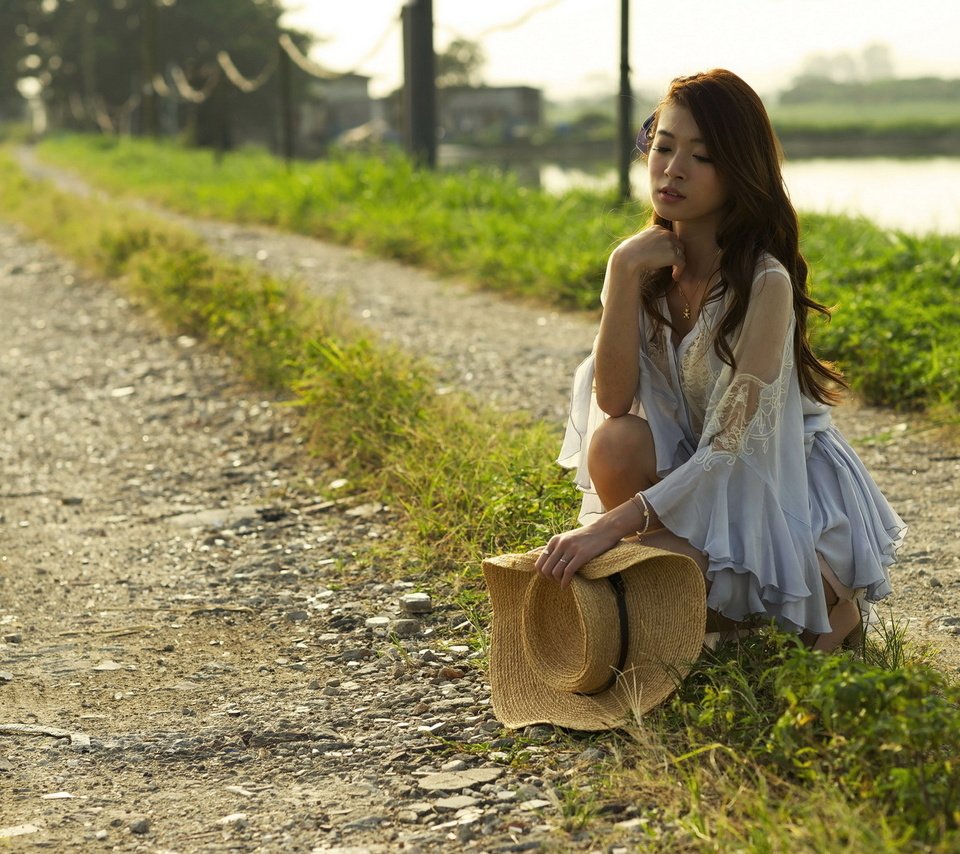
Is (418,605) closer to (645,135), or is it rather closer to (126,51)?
(645,135)

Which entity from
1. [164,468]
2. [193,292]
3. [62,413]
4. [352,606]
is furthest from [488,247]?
[352,606]

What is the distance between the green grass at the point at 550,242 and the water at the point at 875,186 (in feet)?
1.11

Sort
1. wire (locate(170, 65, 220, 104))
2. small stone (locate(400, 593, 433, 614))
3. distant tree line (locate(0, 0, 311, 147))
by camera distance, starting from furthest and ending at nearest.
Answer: distant tree line (locate(0, 0, 311, 147)) < wire (locate(170, 65, 220, 104)) < small stone (locate(400, 593, 433, 614))

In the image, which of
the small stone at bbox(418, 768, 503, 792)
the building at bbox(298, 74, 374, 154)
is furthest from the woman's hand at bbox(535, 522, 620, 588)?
the building at bbox(298, 74, 374, 154)

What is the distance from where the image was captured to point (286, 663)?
322 cm

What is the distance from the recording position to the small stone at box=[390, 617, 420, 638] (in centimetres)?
330

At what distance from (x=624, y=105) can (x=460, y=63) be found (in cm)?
796

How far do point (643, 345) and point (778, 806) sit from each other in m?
1.04

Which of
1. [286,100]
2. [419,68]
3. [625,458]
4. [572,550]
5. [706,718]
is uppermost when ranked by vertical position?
[419,68]

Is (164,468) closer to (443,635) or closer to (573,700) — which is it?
(443,635)

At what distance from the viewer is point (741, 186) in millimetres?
2656

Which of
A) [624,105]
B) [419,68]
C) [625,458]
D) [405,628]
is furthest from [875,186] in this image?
[625,458]

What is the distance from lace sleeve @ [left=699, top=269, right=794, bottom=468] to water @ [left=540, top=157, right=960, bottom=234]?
3.72 metres

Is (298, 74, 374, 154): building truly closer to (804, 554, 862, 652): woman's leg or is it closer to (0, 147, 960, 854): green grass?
(0, 147, 960, 854): green grass
